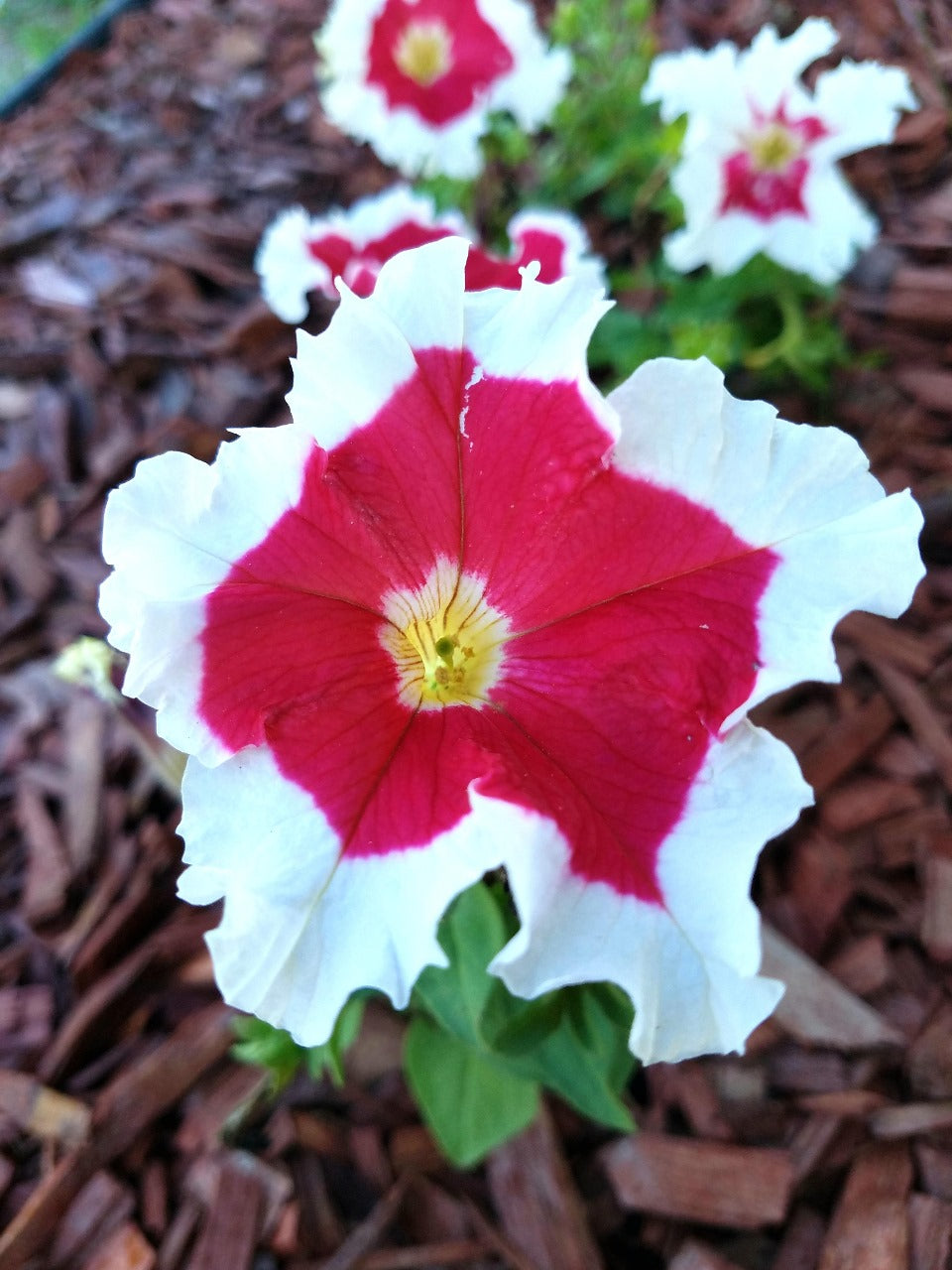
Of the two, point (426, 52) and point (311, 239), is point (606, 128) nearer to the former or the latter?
point (426, 52)

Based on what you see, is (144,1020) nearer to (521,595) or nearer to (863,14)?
(521,595)

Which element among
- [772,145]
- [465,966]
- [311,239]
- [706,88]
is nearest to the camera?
[465,966]

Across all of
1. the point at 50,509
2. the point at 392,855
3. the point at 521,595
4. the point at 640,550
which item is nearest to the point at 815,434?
the point at 640,550

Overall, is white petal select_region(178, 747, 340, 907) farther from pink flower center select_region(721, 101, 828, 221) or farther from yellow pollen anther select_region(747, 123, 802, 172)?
yellow pollen anther select_region(747, 123, 802, 172)

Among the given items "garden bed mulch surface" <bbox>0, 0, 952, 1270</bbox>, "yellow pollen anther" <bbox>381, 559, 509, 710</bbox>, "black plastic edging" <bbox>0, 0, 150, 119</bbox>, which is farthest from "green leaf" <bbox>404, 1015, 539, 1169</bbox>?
"black plastic edging" <bbox>0, 0, 150, 119</bbox>

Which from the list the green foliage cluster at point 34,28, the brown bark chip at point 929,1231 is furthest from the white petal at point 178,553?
the green foliage cluster at point 34,28

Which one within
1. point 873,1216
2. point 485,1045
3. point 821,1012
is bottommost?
point 873,1216

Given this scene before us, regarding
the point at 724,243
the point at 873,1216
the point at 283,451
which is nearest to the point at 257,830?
the point at 283,451
